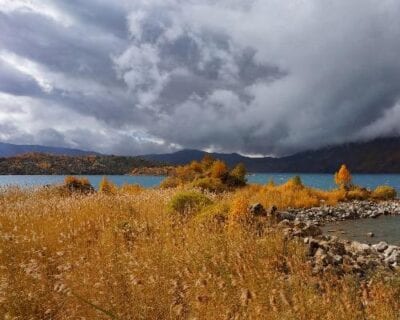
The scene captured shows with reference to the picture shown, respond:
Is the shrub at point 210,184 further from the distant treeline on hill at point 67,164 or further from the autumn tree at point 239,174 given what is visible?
the distant treeline on hill at point 67,164

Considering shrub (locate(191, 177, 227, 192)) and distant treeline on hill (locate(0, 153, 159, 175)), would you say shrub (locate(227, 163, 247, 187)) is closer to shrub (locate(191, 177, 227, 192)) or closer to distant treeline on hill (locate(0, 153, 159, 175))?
shrub (locate(191, 177, 227, 192))

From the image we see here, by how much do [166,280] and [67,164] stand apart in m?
143

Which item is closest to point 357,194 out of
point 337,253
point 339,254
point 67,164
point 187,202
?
point 187,202

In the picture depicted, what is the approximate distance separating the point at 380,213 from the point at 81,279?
81.9 ft

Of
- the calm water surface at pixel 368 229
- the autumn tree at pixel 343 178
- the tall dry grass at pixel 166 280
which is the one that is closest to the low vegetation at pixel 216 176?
the autumn tree at pixel 343 178

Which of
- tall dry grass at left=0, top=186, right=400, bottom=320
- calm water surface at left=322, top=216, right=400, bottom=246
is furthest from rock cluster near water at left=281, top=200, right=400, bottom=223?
tall dry grass at left=0, top=186, right=400, bottom=320

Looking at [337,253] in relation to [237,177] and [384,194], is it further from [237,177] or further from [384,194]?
[384,194]

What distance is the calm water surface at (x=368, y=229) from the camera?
1742cm

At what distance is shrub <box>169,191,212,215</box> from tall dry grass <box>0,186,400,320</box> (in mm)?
2731

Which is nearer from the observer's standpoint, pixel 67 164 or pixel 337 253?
pixel 337 253

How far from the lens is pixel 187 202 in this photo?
1520 centimetres

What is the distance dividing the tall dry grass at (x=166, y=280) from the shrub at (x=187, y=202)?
8.96 ft

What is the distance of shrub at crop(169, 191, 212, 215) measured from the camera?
573 inches

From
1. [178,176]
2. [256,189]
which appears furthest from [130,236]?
[178,176]
